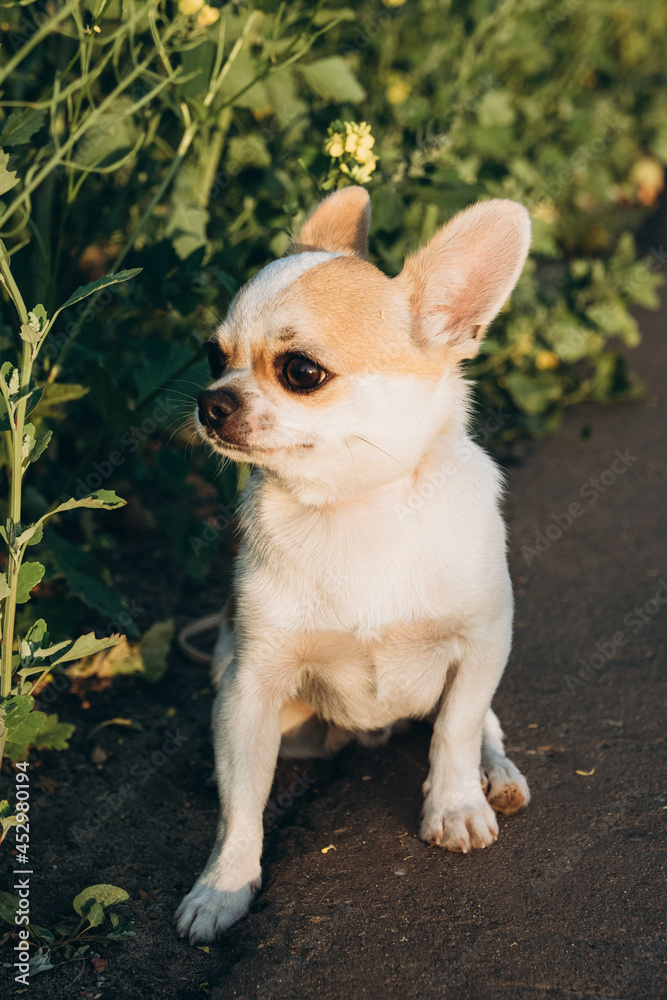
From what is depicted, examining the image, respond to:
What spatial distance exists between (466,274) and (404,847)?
1.56 m

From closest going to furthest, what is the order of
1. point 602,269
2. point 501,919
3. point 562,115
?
point 501,919
point 602,269
point 562,115

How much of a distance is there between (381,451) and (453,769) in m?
0.91

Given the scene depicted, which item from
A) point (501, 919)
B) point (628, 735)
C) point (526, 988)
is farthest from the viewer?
point (628, 735)

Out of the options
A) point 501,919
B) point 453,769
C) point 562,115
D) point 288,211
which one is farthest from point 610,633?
point 562,115

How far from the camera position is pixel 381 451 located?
2320 mm

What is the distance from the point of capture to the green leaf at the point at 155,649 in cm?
335

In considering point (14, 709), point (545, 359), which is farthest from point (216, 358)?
point (545, 359)

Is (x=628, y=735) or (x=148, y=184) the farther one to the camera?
(x=148, y=184)

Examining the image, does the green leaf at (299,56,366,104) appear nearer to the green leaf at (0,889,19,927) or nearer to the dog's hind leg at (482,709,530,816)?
the dog's hind leg at (482,709,530,816)

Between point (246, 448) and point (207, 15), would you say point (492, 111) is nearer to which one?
point (207, 15)

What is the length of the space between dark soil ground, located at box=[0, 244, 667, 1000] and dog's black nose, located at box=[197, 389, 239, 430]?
1.22 metres

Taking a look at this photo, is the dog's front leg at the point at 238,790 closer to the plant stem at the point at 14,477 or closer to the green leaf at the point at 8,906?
the green leaf at the point at 8,906

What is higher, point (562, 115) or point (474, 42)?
point (474, 42)

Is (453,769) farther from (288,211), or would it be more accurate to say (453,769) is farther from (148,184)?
(148,184)
